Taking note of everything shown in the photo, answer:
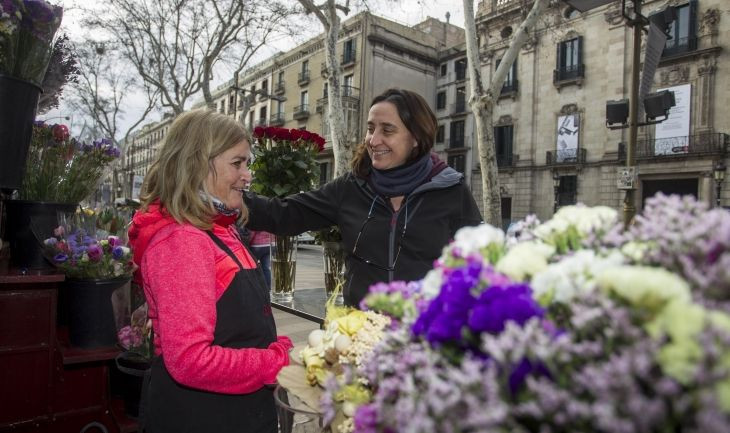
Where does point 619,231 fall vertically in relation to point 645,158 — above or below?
below

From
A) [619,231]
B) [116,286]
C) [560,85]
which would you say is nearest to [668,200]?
[619,231]

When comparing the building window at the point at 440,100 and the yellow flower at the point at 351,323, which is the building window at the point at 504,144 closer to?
the building window at the point at 440,100

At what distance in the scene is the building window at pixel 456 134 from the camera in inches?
1135

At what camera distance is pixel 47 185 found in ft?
8.99

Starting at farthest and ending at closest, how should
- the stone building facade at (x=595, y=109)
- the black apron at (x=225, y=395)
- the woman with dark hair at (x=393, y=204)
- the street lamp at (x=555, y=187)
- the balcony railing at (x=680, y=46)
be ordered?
1. the street lamp at (x=555, y=187)
2. the balcony railing at (x=680, y=46)
3. the stone building facade at (x=595, y=109)
4. the woman with dark hair at (x=393, y=204)
5. the black apron at (x=225, y=395)

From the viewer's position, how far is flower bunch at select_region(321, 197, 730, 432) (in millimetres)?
469

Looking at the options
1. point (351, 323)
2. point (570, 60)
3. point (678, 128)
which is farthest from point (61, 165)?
point (570, 60)

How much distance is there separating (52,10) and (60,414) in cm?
210

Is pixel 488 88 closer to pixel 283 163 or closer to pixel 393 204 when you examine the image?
pixel 283 163

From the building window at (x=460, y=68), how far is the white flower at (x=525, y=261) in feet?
101

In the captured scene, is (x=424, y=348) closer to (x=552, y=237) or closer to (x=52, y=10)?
(x=552, y=237)

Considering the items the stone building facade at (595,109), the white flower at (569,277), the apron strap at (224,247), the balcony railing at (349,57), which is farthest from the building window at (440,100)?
the white flower at (569,277)

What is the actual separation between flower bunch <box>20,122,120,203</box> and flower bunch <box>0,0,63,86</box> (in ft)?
2.85

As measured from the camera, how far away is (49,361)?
2572 mm
